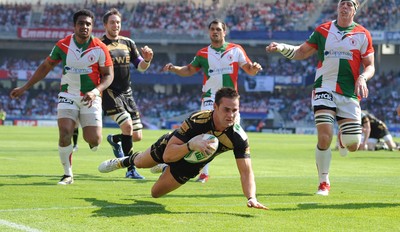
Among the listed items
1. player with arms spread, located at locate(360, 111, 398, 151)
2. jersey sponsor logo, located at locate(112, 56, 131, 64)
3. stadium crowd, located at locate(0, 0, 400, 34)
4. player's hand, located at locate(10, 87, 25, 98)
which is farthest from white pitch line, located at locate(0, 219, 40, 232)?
stadium crowd, located at locate(0, 0, 400, 34)

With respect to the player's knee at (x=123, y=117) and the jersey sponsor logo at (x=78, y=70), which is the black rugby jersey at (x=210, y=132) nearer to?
the jersey sponsor logo at (x=78, y=70)

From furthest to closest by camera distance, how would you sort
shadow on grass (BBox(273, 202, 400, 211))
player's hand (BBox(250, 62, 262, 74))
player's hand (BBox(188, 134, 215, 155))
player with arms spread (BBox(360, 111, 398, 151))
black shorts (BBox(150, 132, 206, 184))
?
player with arms spread (BBox(360, 111, 398, 151)) < player's hand (BBox(250, 62, 262, 74)) < black shorts (BBox(150, 132, 206, 184)) < shadow on grass (BBox(273, 202, 400, 211)) < player's hand (BBox(188, 134, 215, 155))

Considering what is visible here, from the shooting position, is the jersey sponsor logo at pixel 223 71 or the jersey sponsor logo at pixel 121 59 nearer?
the jersey sponsor logo at pixel 223 71

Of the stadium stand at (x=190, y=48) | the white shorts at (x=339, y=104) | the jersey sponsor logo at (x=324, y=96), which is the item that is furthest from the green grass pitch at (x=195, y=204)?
the stadium stand at (x=190, y=48)

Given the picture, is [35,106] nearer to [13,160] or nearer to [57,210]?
[13,160]

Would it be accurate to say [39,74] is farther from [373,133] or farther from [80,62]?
[373,133]

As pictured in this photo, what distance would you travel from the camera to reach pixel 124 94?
13547 millimetres

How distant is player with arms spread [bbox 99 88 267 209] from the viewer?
7969mm

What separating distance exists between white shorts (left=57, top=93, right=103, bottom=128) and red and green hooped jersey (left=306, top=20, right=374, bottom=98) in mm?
3195

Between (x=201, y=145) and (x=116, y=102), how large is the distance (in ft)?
18.8

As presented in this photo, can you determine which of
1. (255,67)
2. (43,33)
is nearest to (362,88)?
(255,67)

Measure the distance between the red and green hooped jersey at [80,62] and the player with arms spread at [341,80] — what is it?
2664mm

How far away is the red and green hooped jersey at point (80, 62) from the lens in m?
11.5

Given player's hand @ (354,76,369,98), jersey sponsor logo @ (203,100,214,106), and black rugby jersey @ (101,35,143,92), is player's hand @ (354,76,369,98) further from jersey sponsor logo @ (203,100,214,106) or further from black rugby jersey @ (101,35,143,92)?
black rugby jersey @ (101,35,143,92)
